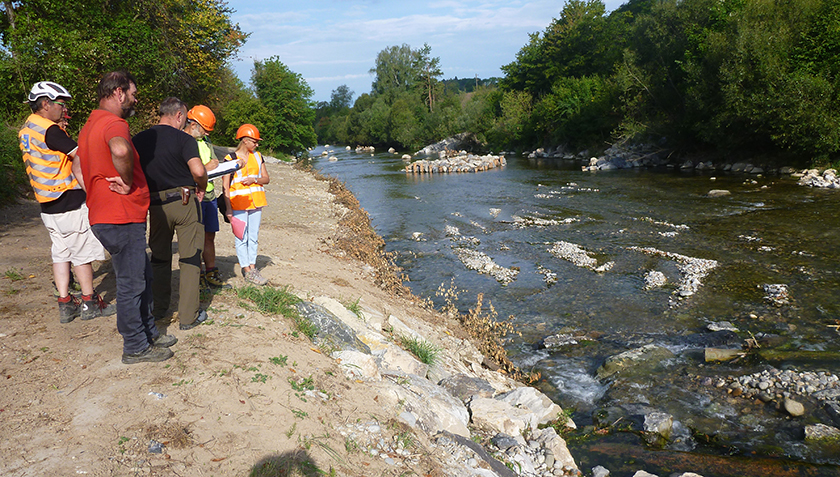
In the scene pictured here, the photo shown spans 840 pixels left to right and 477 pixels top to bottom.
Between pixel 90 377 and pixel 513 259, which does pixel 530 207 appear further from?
pixel 90 377

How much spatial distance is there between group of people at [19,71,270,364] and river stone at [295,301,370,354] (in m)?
1.22

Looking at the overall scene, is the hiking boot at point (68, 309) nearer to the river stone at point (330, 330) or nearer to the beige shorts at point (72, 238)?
the beige shorts at point (72, 238)

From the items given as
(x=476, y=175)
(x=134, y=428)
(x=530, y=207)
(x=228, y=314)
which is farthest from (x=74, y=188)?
(x=476, y=175)

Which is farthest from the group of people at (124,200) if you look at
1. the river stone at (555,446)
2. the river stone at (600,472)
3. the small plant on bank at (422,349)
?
the river stone at (600,472)

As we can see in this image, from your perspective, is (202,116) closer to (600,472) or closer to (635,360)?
(600,472)

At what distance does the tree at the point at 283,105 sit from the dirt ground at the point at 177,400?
38.2 meters

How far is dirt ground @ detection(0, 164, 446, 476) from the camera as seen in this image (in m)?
3.45

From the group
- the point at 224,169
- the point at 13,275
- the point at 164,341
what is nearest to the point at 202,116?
the point at 224,169

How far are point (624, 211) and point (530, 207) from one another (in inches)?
145

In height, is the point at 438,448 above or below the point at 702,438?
above

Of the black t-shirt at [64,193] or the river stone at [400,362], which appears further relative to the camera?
the river stone at [400,362]

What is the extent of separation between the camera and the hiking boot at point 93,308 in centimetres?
553

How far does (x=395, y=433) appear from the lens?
14.0ft

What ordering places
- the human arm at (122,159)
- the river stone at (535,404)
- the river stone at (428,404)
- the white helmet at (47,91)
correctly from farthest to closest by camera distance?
the river stone at (535,404) < the white helmet at (47,91) < the river stone at (428,404) < the human arm at (122,159)
